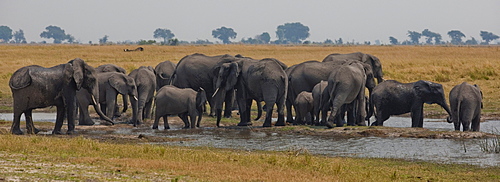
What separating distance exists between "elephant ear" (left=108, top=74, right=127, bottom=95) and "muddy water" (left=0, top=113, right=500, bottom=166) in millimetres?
2053

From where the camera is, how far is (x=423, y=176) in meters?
12.4

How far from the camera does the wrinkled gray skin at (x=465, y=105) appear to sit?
20234 mm

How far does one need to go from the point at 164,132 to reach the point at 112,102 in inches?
143

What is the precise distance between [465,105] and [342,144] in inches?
178

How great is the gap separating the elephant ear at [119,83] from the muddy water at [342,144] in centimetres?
205

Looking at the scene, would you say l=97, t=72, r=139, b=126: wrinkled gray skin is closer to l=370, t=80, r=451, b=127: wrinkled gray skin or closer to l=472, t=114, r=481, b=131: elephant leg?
l=370, t=80, r=451, b=127: wrinkled gray skin

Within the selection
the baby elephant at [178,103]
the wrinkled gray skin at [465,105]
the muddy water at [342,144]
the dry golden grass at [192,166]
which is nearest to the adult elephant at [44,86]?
the muddy water at [342,144]

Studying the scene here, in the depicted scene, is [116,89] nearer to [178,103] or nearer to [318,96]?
[178,103]

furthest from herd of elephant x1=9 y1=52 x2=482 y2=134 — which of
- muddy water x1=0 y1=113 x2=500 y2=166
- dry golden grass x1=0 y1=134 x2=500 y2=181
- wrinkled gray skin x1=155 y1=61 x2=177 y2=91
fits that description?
dry golden grass x1=0 y1=134 x2=500 y2=181

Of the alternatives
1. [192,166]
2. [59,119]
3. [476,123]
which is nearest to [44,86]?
[59,119]

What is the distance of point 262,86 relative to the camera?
76.0 feet

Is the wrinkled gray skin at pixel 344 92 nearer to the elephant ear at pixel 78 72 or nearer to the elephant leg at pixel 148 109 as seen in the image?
the elephant leg at pixel 148 109

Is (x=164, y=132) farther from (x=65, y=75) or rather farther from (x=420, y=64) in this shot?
(x=420, y=64)

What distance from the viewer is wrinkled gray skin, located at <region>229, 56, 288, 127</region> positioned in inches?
902
